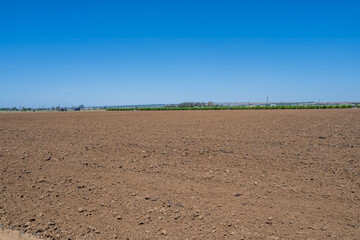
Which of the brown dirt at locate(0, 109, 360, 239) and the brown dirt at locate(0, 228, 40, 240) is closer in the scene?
the brown dirt at locate(0, 228, 40, 240)

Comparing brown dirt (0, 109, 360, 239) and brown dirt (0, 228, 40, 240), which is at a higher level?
brown dirt (0, 109, 360, 239)

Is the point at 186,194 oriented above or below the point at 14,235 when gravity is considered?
above

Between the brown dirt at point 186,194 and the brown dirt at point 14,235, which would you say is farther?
the brown dirt at point 186,194

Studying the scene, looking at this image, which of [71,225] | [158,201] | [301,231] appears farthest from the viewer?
[158,201]

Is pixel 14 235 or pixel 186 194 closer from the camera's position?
pixel 14 235

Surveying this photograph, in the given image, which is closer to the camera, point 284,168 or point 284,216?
point 284,216

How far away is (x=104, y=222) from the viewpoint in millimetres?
4371

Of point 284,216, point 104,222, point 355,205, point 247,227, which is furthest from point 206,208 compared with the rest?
point 355,205

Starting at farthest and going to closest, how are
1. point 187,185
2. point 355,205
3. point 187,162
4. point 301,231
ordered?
point 187,162 < point 187,185 < point 355,205 < point 301,231

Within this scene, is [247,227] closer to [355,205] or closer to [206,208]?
[206,208]

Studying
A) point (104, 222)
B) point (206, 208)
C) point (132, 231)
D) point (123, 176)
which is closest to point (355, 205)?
point (206, 208)

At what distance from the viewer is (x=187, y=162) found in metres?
7.81

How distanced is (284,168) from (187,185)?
3.05m

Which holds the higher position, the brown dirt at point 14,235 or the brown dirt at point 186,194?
the brown dirt at point 186,194
